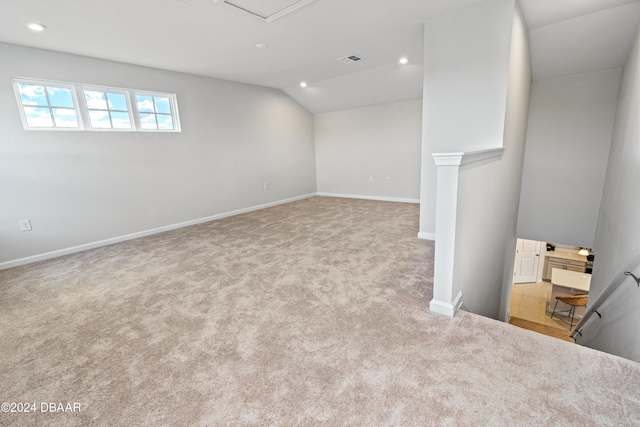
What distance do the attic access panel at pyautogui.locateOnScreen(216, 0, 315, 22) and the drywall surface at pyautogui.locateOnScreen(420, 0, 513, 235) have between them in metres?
1.44

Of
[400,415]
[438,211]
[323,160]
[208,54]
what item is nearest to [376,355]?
[400,415]

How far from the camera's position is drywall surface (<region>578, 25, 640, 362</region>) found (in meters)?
1.94

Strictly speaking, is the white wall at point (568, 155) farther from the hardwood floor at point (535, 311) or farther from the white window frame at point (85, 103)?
the white window frame at point (85, 103)

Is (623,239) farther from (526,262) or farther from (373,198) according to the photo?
(526,262)

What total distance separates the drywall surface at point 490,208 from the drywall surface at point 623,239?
0.90 metres

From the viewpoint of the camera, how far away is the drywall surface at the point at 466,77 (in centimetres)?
254

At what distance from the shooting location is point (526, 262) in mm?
7523

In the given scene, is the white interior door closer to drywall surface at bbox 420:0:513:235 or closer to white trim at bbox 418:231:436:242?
white trim at bbox 418:231:436:242

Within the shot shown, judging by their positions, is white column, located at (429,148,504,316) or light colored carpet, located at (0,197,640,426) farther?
white column, located at (429,148,504,316)

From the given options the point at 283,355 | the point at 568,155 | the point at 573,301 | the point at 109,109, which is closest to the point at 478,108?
the point at 568,155

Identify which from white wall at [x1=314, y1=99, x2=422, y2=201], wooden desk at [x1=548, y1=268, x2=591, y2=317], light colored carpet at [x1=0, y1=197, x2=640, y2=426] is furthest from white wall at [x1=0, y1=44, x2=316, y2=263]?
wooden desk at [x1=548, y1=268, x2=591, y2=317]

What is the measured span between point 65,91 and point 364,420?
4583 millimetres

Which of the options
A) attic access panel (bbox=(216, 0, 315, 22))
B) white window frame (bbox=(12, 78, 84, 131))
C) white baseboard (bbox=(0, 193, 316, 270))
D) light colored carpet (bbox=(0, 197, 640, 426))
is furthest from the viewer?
white baseboard (bbox=(0, 193, 316, 270))

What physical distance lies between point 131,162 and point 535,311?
8835 millimetres
